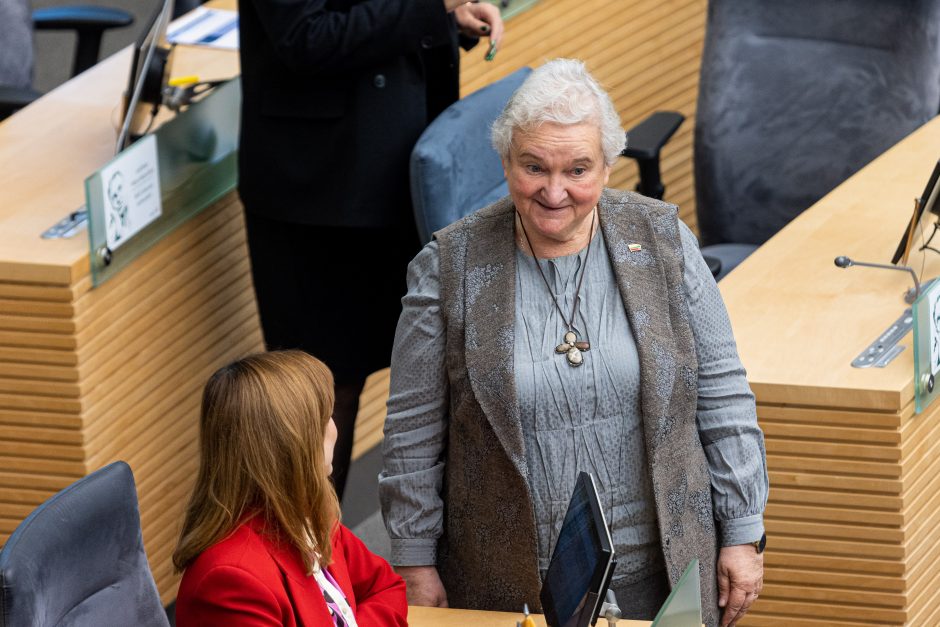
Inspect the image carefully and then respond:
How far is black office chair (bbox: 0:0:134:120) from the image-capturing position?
18.4ft

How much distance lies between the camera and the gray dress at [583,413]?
2768 millimetres

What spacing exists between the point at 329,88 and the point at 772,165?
1.70 m

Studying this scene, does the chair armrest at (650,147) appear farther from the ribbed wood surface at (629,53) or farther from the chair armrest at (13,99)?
the chair armrest at (13,99)

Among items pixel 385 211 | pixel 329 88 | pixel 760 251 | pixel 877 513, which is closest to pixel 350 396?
pixel 385 211

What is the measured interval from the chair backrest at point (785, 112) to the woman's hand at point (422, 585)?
7.65 feet

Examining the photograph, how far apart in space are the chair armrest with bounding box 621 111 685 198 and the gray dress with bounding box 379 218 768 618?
6.31 ft

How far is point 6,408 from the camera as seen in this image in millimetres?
3781

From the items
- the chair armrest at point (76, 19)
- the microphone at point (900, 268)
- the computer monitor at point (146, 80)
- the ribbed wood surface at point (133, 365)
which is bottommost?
the ribbed wood surface at point (133, 365)

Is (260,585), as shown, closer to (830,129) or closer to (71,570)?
(71,570)

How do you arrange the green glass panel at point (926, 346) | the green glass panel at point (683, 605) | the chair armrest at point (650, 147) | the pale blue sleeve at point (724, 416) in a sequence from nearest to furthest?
the green glass panel at point (683, 605) < the pale blue sleeve at point (724, 416) < the green glass panel at point (926, 346) < the chair armrest at point (650, 147)

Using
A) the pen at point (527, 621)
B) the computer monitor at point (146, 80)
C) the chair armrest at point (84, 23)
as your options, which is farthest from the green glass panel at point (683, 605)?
the chair armrest at point (84, 23)

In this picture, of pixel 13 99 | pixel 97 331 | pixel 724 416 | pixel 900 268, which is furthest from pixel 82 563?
pixel 13 99

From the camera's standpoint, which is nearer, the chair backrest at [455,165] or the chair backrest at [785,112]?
the chair backrest at [455,165]

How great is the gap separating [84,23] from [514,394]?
3522 mm
